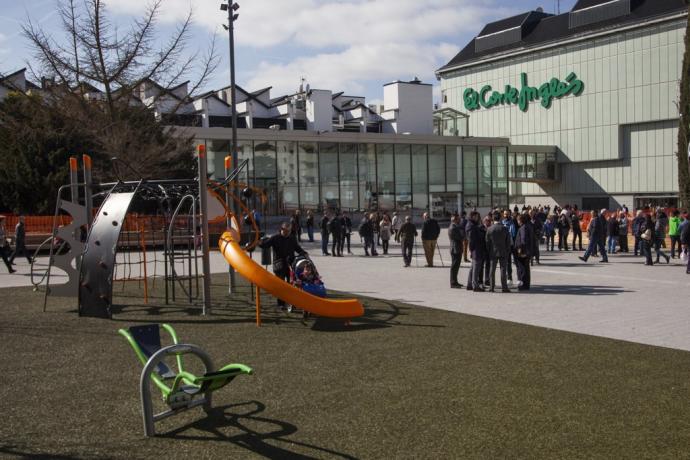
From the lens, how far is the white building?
164 ft

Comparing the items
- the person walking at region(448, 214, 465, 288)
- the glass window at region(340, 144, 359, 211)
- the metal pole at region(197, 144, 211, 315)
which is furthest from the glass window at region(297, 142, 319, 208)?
the metal pole at region(197, 144, 211, 315)

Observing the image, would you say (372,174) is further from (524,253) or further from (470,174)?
(524,253)

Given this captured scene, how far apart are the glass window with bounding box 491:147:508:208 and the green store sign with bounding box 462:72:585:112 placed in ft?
23.2

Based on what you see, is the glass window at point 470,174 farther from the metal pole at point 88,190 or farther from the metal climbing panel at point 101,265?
the metal climbing panel at point 101,265

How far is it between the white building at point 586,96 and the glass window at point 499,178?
8.11 feet

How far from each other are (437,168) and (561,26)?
18162 millimetres

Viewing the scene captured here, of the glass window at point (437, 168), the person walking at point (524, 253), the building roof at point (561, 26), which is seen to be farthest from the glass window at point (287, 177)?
the person walking at point (524, 253)

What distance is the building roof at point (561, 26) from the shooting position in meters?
49.7

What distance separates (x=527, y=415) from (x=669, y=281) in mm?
11123

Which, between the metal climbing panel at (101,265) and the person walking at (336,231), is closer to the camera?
the metal climbing panel at (101,265)

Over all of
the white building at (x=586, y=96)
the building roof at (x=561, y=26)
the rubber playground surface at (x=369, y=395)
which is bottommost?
the rubber playground surface at (x=369, y=395)

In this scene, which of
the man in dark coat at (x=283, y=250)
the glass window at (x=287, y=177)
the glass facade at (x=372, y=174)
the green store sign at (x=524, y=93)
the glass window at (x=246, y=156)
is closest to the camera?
the man in dark coat at (x=283, y=250)

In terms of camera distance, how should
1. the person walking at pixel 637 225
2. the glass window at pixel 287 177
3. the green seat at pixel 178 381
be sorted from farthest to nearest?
the glass window at pixel 287 177
the person walking at pixel 637 225
the green seat at pixel 178 381

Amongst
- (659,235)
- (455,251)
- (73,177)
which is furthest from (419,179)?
(73,177)
